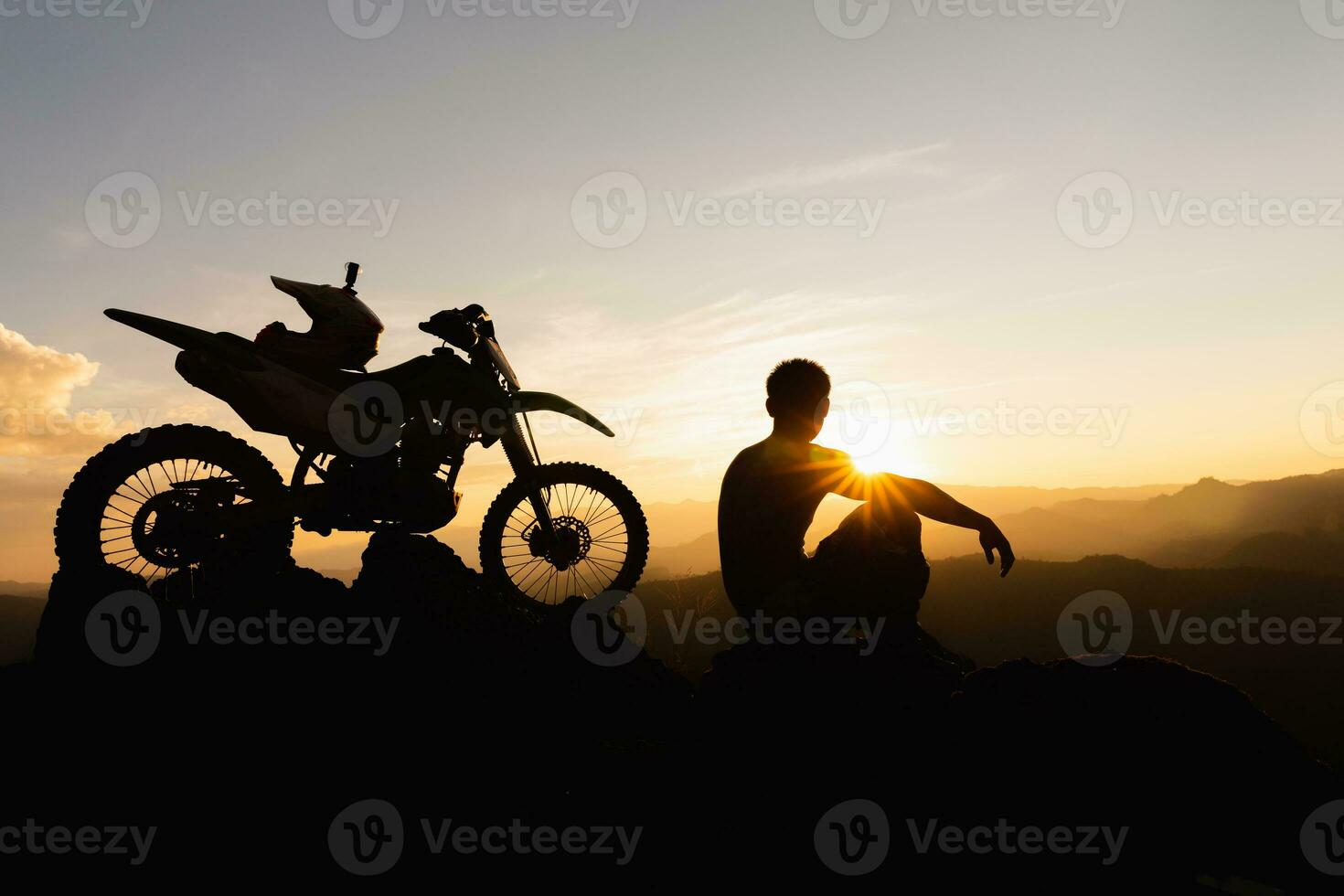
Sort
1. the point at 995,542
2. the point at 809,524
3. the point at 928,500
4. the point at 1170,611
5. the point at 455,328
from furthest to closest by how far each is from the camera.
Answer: the point at 1170,611 < the point at 455,328 < the point at 809,524 < the point at 928,500 < the point at 995,542

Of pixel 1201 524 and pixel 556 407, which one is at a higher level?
pixel 1201 524

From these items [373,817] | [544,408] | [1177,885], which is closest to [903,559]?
[1177,885]

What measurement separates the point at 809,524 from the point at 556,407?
394 cm

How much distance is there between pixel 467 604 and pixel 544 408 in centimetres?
241

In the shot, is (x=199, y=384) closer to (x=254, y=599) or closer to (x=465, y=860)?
(x=254, y=599)

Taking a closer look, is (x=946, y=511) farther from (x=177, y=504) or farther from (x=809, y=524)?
(x=177, y=504)

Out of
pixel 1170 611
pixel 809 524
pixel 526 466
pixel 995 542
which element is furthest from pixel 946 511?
pixel 1170 611

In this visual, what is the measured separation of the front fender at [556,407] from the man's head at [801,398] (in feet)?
10.9

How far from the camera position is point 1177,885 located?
3.39 metres

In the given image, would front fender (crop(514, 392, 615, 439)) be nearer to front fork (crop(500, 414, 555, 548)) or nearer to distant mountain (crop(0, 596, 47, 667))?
front fork (crop(500, 414, 555, 548))

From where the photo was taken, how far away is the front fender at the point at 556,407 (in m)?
7.67

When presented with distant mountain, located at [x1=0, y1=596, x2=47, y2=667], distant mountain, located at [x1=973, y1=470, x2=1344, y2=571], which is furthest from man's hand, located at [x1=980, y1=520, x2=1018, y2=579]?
distant mountain, located at [x1=0, y1=596, x2=47, y2=667]

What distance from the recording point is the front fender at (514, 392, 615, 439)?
767 centimetres

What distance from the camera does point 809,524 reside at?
4.47m
